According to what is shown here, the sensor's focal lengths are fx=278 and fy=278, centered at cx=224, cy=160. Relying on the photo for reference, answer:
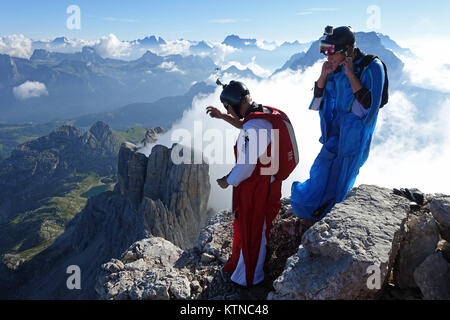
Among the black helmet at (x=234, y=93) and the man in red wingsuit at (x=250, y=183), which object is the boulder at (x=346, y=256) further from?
the black helmet at (x=234, y=93)

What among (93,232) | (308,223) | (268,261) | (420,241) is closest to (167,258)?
(268,261)

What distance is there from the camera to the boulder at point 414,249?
16.0 feet

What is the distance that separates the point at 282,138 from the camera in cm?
542

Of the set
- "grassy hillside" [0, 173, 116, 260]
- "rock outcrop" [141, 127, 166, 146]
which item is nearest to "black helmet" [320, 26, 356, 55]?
"rock outcrop" [141, 127, 166, 146]

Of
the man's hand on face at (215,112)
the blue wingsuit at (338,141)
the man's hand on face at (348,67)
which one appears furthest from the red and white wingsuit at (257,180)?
the man's hand on face at (348,67)

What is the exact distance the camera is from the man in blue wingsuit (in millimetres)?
5613

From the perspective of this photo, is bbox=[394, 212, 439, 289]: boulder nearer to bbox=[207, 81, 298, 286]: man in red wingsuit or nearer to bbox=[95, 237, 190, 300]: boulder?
bbox=[207, 81, 298, 286]: man in red wingsuit

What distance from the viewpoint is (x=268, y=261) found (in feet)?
22.0

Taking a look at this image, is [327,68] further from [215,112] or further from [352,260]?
[352,260]

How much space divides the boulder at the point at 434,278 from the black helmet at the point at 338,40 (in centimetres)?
408

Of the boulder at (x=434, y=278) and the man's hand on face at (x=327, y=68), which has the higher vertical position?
the man's hand on face at (x=327, y=68)

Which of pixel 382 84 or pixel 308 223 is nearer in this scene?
pixel 382 84

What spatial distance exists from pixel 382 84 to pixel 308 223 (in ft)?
11.4
